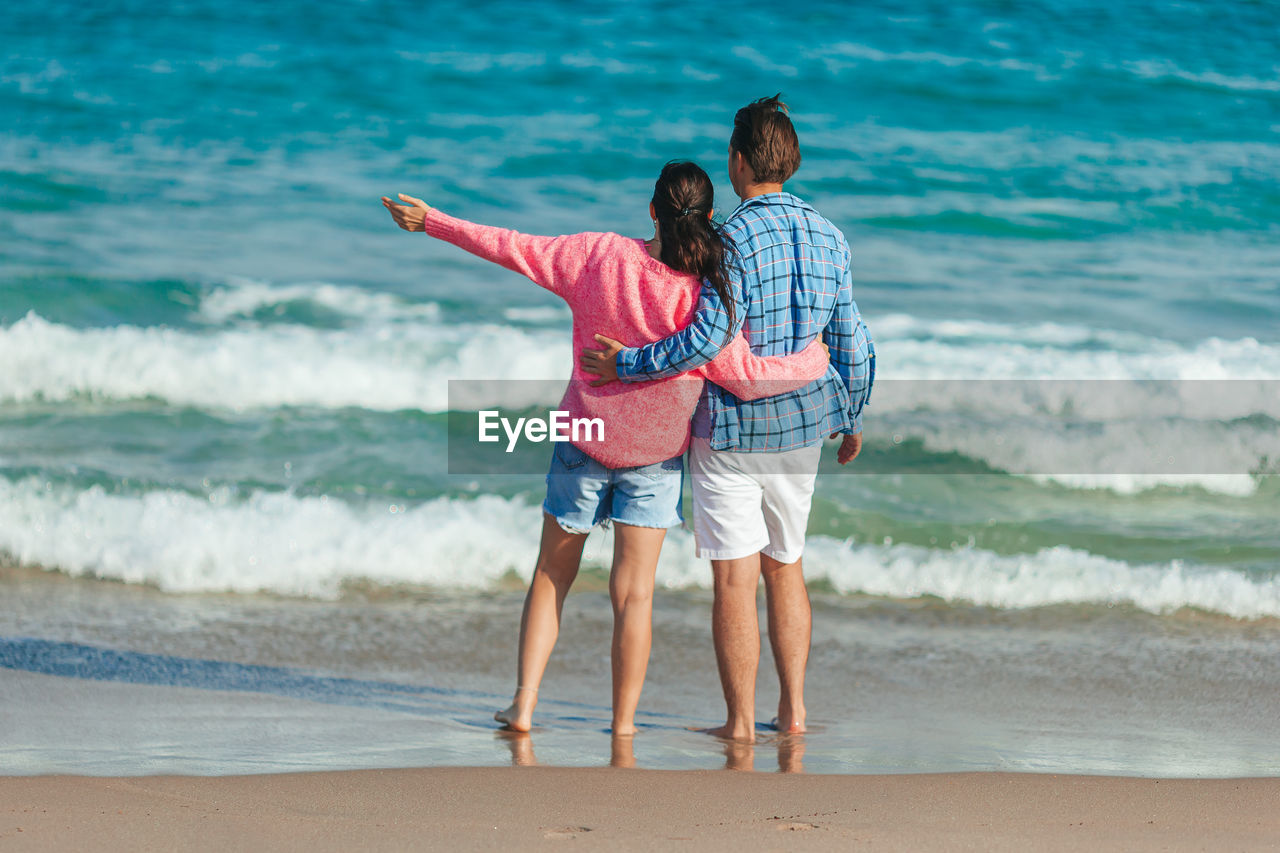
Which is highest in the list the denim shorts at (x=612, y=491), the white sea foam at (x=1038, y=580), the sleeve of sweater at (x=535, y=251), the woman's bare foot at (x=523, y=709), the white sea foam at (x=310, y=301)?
the white sea foam at (x=310, y=301)

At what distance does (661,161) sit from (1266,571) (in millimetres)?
7447

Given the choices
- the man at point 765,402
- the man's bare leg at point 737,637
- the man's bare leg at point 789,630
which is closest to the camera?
the man at point 765,402

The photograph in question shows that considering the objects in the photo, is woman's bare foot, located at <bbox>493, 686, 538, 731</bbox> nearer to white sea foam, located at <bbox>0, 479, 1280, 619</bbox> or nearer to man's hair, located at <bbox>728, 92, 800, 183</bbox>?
man's hair, located at <bbox>728, 92, 800, 183</bbox>

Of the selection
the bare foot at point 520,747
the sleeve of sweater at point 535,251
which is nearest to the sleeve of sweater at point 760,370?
the sleeve of sweater at point 535,251

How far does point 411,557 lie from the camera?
508cm

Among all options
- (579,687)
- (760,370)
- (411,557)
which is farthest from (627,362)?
(411,557)

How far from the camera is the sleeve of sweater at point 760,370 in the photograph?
9.70 feet

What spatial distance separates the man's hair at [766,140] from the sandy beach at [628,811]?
148cm

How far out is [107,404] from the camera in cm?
710

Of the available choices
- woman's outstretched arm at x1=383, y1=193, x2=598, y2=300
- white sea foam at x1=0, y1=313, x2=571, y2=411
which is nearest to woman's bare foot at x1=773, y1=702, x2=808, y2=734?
woman's outstretched arm at x1=383, y1=193, x2=598, y2=300

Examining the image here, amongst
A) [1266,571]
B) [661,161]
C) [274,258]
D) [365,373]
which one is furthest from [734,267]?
[661,161]

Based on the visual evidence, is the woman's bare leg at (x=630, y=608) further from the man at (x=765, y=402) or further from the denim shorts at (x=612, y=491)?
the man at (x=765, y=402)

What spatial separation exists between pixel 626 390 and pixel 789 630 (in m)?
0.91

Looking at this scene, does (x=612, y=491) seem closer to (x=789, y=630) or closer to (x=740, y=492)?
(x=740, y=492)
